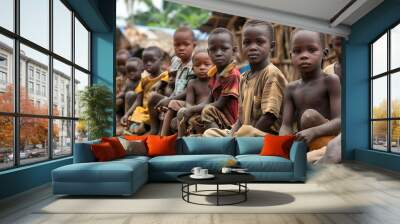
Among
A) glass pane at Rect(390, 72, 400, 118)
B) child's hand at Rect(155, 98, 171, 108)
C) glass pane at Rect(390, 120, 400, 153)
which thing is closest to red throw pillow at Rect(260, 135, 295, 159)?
glass pane at Rect(390, 120, 400, 153)

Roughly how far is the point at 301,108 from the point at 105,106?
13.6ft

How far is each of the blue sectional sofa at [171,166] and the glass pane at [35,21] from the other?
1833 millimetres

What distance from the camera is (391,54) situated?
Answer: 750cm

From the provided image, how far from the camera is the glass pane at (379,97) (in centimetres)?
777

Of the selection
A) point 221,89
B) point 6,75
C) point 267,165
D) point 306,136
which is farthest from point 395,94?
point 6,75

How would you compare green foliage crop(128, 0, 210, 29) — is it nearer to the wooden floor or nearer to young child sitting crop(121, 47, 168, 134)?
young child sitting crop(121, 47, 168, 134)

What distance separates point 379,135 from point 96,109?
609 cm

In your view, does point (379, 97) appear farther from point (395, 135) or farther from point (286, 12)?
point (286, 12)

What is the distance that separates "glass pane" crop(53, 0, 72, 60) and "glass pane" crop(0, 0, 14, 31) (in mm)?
1491

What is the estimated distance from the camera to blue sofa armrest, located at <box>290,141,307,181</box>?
5.53m

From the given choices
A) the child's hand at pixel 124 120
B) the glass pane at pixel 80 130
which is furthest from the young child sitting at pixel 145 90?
the glass pane at pixel 80 130

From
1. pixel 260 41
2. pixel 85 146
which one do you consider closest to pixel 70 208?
pixel 85 146

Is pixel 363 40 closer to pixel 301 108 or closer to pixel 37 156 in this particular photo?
pixel 301 108

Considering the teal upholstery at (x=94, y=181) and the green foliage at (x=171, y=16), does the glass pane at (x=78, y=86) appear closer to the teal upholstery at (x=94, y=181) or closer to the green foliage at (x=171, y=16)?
the teal upholstery at (x=94, y=181)
